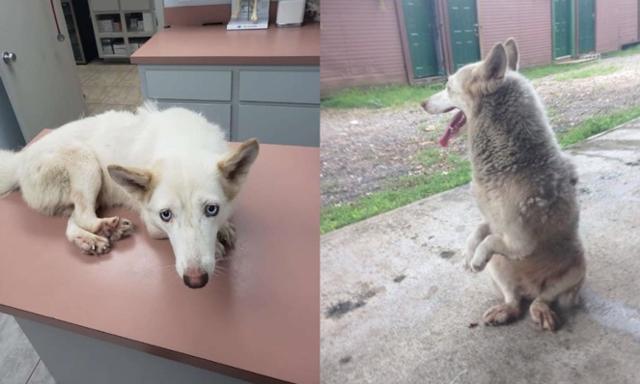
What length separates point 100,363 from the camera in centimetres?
120

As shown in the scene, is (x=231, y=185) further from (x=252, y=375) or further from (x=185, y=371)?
(x=185, y=371)

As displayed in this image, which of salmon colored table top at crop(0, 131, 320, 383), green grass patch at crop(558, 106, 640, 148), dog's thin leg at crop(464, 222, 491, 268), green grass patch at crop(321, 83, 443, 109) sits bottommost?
salmon colored table top at crop(0, 131, 320, 383)

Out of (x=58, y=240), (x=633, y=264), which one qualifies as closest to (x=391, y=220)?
(x=633, y=264)

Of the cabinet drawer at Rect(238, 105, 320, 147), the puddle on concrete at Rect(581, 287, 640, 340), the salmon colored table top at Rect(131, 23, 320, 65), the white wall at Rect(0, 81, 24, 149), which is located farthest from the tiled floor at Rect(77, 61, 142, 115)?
the puddle on concrete at Rect(581, 287, 640, 340)

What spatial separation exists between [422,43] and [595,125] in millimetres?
217

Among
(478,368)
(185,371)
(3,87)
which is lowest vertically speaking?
(185,371)

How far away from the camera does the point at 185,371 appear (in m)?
1.06

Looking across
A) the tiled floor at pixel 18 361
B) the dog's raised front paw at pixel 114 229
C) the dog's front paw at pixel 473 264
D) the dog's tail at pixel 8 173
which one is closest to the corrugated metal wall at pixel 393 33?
the dog's front paw at pixel 473 264

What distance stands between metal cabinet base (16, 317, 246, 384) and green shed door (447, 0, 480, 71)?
0.85 m

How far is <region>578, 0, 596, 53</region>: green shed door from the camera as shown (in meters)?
0.49

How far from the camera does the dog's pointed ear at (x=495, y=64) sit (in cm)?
47

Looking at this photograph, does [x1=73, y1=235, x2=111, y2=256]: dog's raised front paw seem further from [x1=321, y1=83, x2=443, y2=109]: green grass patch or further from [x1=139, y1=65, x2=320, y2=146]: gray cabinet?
[x1=139, y1=65, x2=320, y2=146]: gray cabinet

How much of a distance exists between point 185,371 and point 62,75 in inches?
105

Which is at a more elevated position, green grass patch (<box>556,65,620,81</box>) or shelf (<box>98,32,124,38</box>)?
shelf (<box>98,32,124,38</box>)
